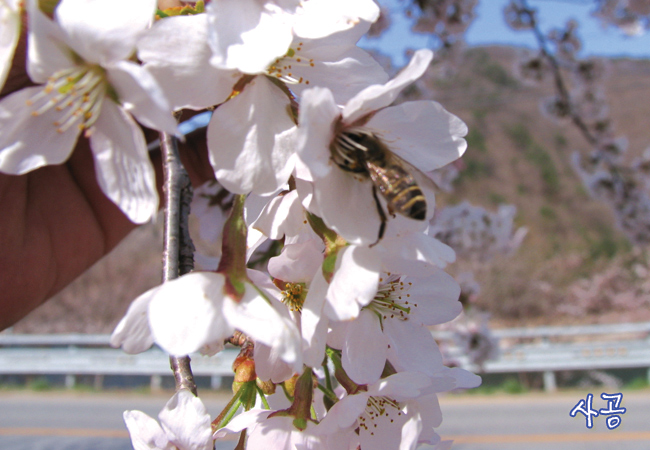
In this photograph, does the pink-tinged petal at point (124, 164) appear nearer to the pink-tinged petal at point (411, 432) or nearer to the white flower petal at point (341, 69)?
the white flower petal at point (341, 69)

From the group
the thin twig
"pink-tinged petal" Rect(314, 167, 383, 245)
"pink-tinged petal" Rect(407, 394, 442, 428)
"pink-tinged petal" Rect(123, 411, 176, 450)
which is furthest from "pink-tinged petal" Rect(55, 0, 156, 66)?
"pink-tinged petal" Rect(407, 394, 442, 428)

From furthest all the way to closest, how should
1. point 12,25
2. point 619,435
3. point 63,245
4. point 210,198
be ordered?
point 619,435
point 210,198
point 63,245
point 12,25

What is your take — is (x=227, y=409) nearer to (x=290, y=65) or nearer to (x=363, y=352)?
(x=363, y=352)

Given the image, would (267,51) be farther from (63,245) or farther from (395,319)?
(63,245)

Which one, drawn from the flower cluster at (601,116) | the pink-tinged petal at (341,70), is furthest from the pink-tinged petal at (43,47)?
the flower cluster at (601,116)

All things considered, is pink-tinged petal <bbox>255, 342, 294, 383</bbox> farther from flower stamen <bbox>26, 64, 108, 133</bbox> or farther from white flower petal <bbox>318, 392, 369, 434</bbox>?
flower stamen <bbox>26, 64, 108, 133</bbox>

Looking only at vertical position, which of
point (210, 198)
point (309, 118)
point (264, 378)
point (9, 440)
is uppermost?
point (309, 118)

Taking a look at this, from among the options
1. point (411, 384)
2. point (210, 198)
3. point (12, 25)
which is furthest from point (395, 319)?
point (210, 198)

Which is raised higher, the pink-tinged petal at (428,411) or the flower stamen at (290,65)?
the flower stamen at (290,65)
